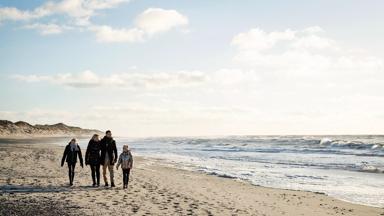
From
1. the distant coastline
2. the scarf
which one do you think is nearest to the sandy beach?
the scarf

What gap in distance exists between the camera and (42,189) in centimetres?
1412

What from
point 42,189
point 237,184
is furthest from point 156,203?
point 237,184

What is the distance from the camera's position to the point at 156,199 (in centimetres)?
1269

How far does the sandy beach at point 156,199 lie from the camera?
10984mm

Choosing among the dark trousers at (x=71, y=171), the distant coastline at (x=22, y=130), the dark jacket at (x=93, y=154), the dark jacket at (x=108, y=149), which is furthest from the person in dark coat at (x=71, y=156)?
the distant coastline at (x=22, y=130)

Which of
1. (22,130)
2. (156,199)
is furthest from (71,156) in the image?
(22,130)

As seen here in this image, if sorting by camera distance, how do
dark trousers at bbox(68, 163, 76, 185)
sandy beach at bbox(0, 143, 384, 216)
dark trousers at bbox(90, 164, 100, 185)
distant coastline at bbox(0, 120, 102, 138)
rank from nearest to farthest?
sandy beach at bbox(0, 143, 384, 216)
dark trousers at bbox(90, 164, 100, 185)
dark trousers at bbox(68, 163, 76, 185)
distant coastline at bbox(0, 120, 102, 138)

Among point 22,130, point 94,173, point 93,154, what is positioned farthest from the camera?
point 22,130

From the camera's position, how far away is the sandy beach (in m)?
11.0

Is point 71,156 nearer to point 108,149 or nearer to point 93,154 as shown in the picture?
point 93,154

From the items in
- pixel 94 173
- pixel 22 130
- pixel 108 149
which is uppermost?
pixel 22 130

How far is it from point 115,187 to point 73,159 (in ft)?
6.55

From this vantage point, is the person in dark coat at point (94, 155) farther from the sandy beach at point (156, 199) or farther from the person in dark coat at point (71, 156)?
the sandy beach at point (156, 199)

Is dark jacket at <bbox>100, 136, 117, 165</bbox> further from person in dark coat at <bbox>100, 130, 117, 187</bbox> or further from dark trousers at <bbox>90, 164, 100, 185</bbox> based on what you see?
dark trousers at <bbox>90, 164, 100, 185</bbox>
